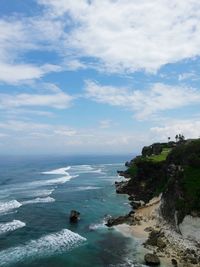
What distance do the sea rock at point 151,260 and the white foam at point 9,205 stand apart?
35416 millimetres

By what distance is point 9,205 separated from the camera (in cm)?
7638

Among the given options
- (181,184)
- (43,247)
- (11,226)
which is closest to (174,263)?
(181,184)

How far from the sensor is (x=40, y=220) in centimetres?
6319

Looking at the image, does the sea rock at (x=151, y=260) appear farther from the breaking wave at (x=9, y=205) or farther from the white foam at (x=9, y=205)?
the white foam at (x=9, y=205)

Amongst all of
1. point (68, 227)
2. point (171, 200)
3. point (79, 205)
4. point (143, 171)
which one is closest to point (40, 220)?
point (68, 227)

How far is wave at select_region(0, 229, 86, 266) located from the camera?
44.9 metres

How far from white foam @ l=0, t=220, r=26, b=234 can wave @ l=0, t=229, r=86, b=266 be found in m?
6.95

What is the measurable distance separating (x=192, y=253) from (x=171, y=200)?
14.4 metres

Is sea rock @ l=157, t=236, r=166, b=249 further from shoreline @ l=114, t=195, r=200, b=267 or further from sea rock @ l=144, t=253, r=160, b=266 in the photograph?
sea rock @ l=144, t=253, r=160, b=266

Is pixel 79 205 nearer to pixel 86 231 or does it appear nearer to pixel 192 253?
pixel 86 231

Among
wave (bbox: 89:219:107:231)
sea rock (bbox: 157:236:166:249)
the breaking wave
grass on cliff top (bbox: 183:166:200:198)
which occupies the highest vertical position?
grass on cliff top (bbox: 183:166:200:198)

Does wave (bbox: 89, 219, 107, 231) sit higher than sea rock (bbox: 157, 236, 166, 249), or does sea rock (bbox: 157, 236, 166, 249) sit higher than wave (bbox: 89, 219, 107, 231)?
wave (bbox: 89, 219, 107, 231)

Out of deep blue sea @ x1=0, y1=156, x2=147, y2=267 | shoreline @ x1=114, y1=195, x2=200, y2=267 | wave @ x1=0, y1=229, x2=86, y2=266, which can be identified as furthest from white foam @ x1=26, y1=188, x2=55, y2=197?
wave @ x1=0, y1=229, x2=86, y2=266

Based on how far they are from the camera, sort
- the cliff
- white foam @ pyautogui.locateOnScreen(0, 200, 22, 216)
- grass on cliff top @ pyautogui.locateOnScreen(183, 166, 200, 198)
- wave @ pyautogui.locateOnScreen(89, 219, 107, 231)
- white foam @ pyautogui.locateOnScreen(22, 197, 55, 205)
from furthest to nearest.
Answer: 1. white foam @ pyautogui.locateOnScreen(22, 197, 55, 205)
2. white foam @ pyautogui.locateOnScreen(0, 200, 22, 216)
3. wave @ pyautogui.locateOnScreen(89, 219, 107, 231)
4. grass on cliff top @ pyautogui.locateOnScreen(183, 166, 200, 198)
5. the cliff
